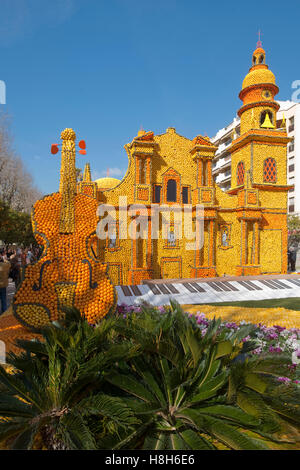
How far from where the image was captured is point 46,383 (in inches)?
91.6

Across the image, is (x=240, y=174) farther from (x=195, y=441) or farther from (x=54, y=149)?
(x=195, y=441)

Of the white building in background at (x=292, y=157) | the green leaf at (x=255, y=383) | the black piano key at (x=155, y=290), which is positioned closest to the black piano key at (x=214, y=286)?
the black piano key at (x=155, y=290)

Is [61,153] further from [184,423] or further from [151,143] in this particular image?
[151,143]

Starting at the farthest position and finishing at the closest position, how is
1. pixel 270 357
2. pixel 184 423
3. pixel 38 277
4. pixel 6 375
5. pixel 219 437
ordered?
pixel 38 277, pixel 270 357, pixel 6 375, pixel 184 423, pixel 219 437

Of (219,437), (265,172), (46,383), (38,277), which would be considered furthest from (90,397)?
(265,172)

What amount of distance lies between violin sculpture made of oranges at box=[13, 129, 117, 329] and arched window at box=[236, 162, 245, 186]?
1172cm

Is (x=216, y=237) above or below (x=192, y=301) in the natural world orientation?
above

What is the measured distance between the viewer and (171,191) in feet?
44.5

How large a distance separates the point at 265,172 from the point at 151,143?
22.4 feet

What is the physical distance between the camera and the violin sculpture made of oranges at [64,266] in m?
5.16

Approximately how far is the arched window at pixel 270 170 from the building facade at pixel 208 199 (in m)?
0.06

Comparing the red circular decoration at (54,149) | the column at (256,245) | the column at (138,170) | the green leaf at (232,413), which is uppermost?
the column at (138,170)

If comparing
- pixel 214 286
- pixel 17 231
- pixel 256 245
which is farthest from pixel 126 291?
pixel 17 231

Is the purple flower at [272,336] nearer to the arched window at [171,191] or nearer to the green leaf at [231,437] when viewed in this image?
the green leaf at [231,437]
